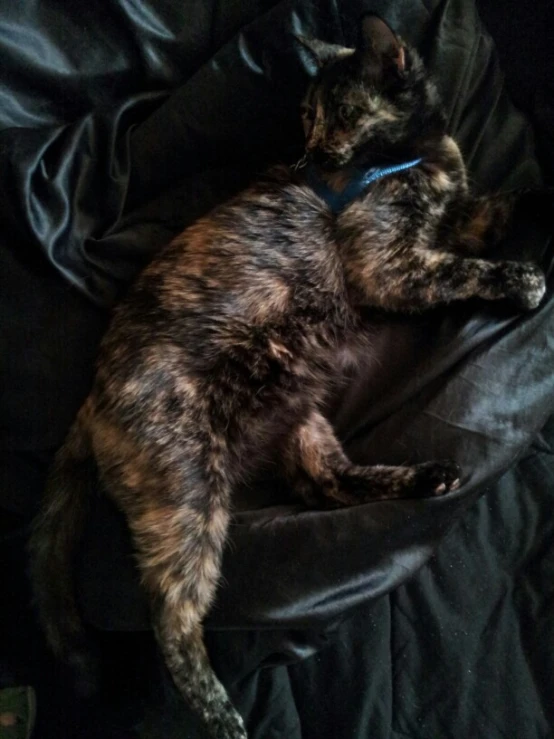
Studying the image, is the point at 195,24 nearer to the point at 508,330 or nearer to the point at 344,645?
the point at 508,330

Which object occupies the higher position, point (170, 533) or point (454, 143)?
point (454, 143)

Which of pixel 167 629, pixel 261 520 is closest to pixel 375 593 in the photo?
pixel 261 520

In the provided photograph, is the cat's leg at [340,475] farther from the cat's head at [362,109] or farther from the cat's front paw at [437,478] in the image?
the cat's head at [362,109]

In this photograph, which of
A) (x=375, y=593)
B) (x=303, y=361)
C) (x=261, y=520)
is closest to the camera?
(x=375, y=593)

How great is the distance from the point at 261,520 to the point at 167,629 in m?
0.26

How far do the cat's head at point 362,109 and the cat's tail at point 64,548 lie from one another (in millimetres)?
796

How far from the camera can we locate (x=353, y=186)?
1.38m

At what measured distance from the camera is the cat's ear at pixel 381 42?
1.28 meters

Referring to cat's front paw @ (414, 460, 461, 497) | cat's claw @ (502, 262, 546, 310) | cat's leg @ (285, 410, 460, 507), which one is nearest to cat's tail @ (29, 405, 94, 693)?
cat's leg @ (285, 410, 460, 507)

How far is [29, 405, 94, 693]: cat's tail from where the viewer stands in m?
1.24

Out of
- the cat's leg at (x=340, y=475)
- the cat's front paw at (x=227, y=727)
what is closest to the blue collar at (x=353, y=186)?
the cat's leg at (x=340, y=475)

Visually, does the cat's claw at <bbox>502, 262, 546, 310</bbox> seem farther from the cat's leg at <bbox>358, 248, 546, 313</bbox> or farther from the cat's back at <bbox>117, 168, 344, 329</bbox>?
the cat's back at <bbox>117, 168, 344, 329</bbox>

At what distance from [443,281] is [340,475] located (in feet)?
1.48

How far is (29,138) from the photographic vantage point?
142cm
